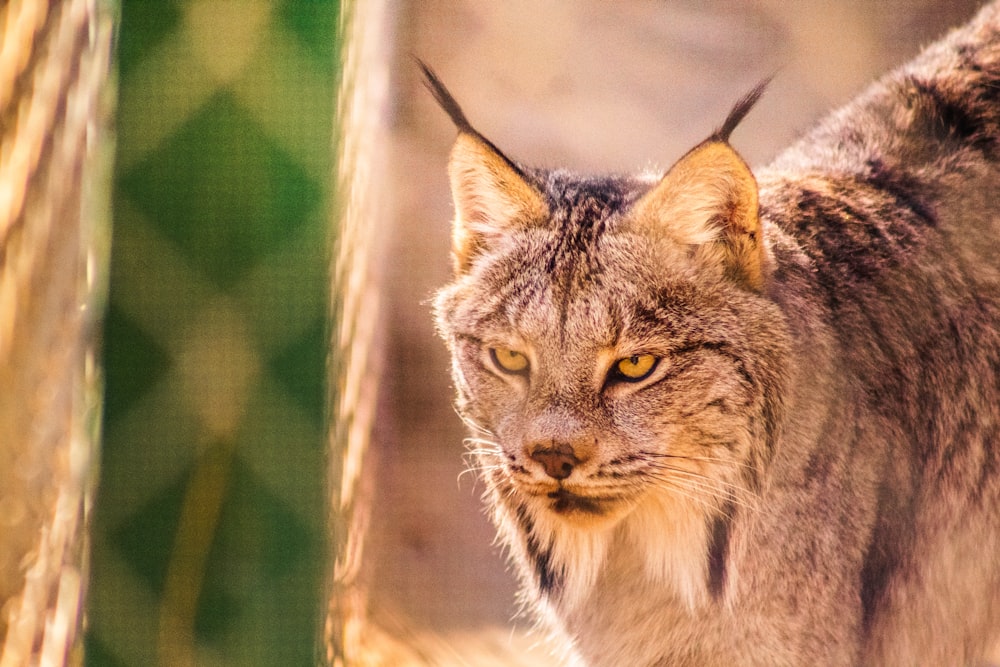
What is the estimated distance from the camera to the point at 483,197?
209cm

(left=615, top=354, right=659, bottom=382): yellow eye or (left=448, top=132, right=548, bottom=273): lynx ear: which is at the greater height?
(left=448, top=132, right=548, bottom=273): lynx ear

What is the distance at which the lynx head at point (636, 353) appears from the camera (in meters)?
1.85

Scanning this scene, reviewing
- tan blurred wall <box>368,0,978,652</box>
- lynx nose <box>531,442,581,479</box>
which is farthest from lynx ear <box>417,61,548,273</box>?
tan blurred wall <box>368,0,978,652</box>

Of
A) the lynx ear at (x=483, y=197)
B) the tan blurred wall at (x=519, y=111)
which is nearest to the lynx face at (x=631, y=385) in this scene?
the lynx ear at (x=483, y=197)

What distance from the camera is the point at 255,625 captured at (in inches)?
48.6

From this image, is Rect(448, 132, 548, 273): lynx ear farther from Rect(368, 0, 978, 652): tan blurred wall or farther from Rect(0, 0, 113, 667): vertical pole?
Rect(368, 0, 978, 652): tan blurred wall

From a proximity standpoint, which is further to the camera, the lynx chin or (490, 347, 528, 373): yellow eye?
(490, 347, 528, 373): yellow eye

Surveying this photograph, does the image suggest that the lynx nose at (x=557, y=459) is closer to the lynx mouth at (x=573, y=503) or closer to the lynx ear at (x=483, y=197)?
A: the lynx mouth at (x=573, y=503)

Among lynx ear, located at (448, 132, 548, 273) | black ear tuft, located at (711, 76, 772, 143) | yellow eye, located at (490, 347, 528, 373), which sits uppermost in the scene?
lynx ear, located at (448, 132, 548, 273)

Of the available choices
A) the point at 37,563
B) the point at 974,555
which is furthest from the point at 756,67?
the point at 37,563

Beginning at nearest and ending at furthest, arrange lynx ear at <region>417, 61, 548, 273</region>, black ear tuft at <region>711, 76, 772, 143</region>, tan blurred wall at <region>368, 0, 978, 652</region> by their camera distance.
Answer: black ear tuft at <region>711, 76, 772, 143</region> < lynx ear at <region>417, 61, 548, 273</region> < tan blurred wall at <region>368, 0, 978, 652</region>

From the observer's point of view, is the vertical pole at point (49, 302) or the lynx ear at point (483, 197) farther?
the lynx ear at point (483, 197)

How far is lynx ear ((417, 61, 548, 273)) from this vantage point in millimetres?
1975

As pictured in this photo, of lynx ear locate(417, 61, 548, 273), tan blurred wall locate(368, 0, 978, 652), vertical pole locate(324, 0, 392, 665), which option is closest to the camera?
vertical pole locate(324, 0, 392, 665)
